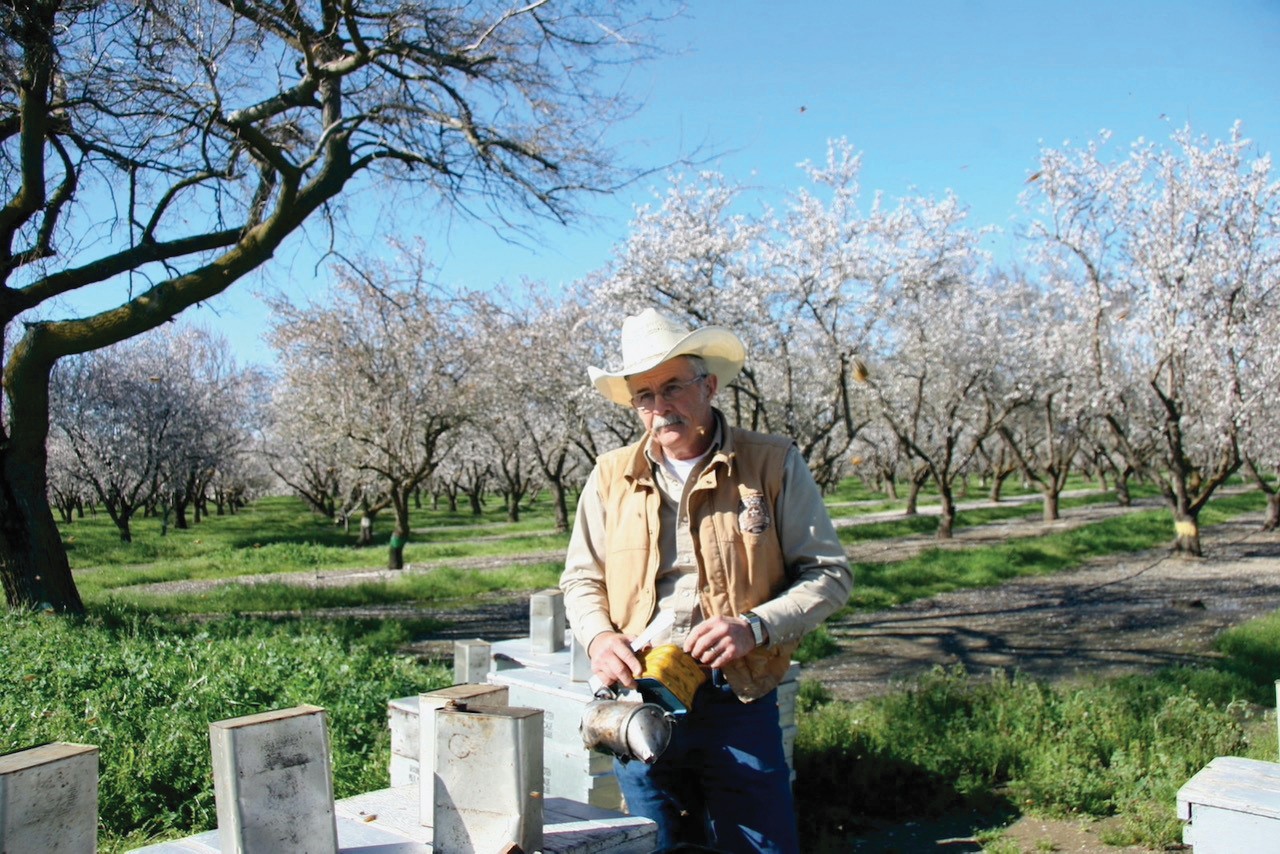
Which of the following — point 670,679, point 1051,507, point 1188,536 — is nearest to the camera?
point 670,679

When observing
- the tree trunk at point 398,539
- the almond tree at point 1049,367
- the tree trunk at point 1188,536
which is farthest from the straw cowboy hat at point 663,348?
the almond tree at point 1049,367

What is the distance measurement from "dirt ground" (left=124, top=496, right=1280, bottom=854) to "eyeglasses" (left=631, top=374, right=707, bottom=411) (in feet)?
10.2

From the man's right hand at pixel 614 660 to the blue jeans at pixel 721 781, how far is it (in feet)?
0.80

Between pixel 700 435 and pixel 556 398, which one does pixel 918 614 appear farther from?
pixel 556 398

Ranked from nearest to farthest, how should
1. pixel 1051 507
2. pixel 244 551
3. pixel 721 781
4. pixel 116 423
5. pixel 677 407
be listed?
pixel 721 781
pixel 677 407
pixel 244 551
pixel 1051 507
pixel 116 423

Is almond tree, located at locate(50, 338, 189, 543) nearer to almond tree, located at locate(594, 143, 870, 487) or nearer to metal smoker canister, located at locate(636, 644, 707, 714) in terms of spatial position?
almond tree, located at locate(594, 143, 870, 487)

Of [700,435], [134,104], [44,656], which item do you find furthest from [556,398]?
[700,435]

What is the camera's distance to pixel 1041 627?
38.7 feet

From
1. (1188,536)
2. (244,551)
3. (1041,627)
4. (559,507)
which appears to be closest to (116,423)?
(244,551)

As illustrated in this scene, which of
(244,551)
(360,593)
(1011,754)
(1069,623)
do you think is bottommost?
(1069,623)

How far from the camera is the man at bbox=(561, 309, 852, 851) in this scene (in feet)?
8.76

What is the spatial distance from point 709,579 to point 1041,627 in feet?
33.9

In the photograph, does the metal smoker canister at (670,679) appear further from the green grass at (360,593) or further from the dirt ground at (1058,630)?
the green grass at (360,593)

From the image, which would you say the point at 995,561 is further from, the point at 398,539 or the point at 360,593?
the point at 398,539
